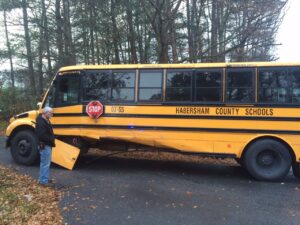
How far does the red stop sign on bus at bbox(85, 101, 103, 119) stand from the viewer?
8266 mm

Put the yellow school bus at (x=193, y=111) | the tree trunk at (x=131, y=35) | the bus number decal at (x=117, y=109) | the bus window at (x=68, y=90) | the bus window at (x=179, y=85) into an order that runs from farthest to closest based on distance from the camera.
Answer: the tree trunk at (x=131, y=35) → the bus window at (x=68, y=90) → the bus number decal at (x=117, y=109) → the bus window at (x=179, y=85) → the yellow school bus at (x=193, y=111)

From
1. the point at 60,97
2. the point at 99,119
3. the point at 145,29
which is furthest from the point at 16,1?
the point at 99,119

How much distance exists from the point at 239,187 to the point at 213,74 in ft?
8.99

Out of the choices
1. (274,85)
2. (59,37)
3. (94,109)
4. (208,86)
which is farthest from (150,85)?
(59,37)

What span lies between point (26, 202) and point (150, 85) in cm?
401

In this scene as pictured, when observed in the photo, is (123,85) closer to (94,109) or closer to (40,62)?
(94,109)

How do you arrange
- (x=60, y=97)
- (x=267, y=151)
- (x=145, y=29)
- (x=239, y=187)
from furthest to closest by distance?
(x=145, y=29), (x=60, y=97), (x=267, y=151), (x=239, y=187)

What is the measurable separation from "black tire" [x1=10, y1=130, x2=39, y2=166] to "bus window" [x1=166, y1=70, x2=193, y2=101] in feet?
12.9

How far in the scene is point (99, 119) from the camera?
27.2 feet

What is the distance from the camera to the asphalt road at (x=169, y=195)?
5.16 m

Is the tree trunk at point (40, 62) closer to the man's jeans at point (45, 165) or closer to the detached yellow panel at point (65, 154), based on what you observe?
the detached yellow panel at point (65, 154)

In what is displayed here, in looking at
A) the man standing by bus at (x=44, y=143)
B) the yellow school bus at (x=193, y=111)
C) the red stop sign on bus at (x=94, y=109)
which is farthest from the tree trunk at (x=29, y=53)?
the man standing by bus at (x=44, y=143)

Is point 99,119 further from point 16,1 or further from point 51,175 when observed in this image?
point 16,1

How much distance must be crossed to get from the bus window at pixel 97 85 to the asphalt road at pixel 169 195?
198 centimetres
